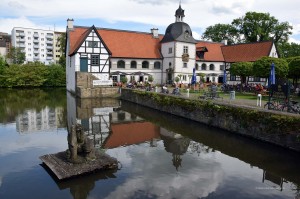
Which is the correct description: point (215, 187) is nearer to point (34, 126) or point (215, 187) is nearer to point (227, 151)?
point (227, 151)

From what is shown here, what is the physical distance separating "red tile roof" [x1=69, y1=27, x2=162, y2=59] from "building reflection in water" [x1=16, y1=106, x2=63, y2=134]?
15.1 metres

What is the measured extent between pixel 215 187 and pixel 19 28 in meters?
104

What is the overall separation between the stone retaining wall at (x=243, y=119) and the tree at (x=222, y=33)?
133 feet

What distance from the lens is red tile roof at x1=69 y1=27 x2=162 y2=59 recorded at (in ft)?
127

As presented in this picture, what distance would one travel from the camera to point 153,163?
11727 millimetres

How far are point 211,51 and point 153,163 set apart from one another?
37.6m

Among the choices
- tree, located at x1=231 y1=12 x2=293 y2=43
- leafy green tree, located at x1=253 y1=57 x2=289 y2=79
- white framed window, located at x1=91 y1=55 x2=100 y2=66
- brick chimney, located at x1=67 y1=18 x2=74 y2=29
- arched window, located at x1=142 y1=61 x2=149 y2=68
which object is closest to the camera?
leafy green tree, located at x1=253 y1=57 x2=289 y2=79

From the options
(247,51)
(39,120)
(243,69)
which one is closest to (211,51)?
(247,51)

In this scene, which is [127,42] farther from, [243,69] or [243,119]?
[243,119]

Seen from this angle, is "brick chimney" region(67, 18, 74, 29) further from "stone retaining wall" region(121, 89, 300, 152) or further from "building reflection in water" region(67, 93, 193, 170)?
"stone retaining wall" region(121, 89, 300, 152)

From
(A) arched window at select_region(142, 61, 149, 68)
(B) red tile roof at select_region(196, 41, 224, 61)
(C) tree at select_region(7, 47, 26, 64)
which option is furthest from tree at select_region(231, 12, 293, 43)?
(C) tree at select_region(7, 47, 26, 64)

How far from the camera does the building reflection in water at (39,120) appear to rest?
17.9 meters

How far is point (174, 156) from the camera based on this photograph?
1275 cm

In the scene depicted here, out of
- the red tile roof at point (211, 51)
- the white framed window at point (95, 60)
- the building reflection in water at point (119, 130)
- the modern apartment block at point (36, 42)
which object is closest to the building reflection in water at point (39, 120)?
the building reflection in water at point (119, 130)
